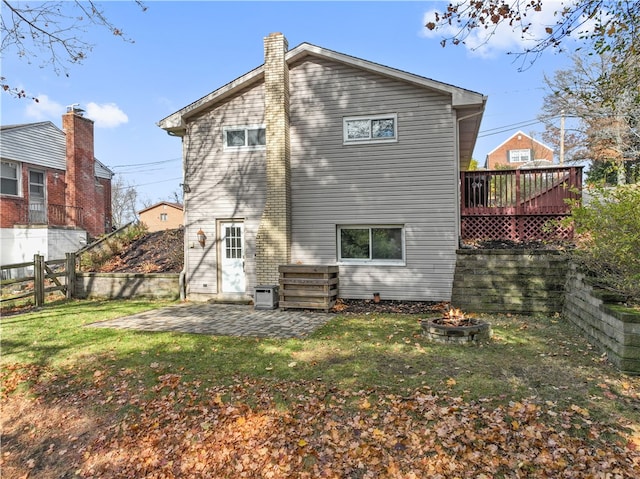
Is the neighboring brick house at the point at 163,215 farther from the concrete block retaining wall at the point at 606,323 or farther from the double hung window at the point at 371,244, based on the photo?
the concrete block retaining wall at the point at 606,323

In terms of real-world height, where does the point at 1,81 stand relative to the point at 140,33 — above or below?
below

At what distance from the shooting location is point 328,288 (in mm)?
9430

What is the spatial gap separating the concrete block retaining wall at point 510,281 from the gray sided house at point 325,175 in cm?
72

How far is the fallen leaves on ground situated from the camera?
3232mm

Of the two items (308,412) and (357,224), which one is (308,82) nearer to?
(357,224)

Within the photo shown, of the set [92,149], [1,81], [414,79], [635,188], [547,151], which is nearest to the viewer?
[635,188]

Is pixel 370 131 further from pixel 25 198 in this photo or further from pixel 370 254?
pixel 25 198

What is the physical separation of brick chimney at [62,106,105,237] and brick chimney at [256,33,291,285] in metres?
13.9

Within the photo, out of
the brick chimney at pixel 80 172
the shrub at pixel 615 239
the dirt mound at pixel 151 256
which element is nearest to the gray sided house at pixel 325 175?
the dirt mound at pixel 151 256

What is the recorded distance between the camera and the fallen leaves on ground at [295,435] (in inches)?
127

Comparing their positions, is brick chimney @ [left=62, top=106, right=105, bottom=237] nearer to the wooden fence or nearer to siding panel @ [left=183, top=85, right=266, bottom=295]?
the wooden fence

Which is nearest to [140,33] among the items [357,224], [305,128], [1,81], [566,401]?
[1,81]

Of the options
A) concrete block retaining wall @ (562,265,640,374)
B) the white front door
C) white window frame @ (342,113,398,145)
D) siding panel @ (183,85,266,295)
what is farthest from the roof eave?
concrete block retaining wall @ (562,265,640,374)

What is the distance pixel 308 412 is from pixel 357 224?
22.5ft
